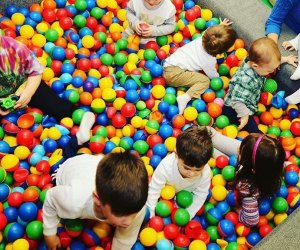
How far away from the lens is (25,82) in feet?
6.30

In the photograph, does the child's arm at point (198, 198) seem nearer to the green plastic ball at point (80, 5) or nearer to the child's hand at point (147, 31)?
the child's hand at point (147, 31)

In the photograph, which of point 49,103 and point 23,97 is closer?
point 23,97

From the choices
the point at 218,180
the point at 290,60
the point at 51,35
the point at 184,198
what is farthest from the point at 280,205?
the point at 51,35

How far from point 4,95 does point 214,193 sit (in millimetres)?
1008

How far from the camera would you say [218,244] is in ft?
5.74

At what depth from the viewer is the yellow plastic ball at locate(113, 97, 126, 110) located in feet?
6.84

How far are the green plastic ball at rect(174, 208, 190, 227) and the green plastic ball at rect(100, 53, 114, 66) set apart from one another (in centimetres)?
93

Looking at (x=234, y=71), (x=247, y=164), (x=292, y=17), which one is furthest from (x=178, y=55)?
(x=247, y=164)

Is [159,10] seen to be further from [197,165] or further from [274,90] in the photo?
[197,165]

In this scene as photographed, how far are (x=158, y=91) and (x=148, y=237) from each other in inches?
31.5

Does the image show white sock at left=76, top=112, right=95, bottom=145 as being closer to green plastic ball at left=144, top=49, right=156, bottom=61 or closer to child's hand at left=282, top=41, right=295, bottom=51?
green plastic ball at left=144, top=49, right=156, bottom=61

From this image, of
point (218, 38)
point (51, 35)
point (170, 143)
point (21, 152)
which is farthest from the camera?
point (51, 35)

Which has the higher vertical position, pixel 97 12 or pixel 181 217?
pixel 97 12

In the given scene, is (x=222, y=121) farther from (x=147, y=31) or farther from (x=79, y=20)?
(x=79, y=20)
